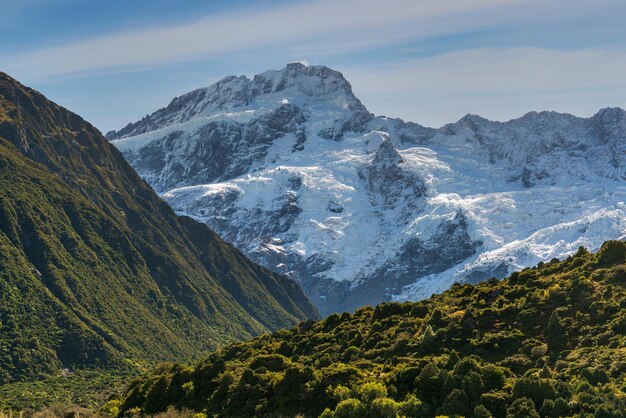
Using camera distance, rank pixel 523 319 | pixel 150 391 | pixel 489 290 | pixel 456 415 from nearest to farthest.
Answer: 1. pixel 456 415
2. pixel 523 319
3. pixel 150 391
4. pixel 489 290

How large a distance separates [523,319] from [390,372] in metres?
19.1

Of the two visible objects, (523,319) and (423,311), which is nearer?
(523,319)

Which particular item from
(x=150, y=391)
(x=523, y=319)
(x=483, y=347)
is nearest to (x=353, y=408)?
(x=483, y=347)

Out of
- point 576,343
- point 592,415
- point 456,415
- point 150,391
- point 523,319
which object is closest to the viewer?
point 592,415

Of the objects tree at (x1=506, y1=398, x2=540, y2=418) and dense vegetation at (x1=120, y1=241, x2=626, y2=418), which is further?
dense vegetation at (x1=120, y1=241, x2=626, y2=418)

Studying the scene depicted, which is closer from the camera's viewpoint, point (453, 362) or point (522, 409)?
point (522, 409)

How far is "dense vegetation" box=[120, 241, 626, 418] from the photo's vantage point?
268ft

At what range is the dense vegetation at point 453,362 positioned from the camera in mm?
81812

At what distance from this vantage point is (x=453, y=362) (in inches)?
3686

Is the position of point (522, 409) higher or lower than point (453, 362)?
higher

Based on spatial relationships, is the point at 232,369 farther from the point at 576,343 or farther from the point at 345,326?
the point at 576,343

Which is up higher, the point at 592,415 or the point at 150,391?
the point at 592,415

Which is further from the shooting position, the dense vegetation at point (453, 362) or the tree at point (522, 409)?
the dense vegetation at point (453, 362)

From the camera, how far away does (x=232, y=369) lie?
371 feet
